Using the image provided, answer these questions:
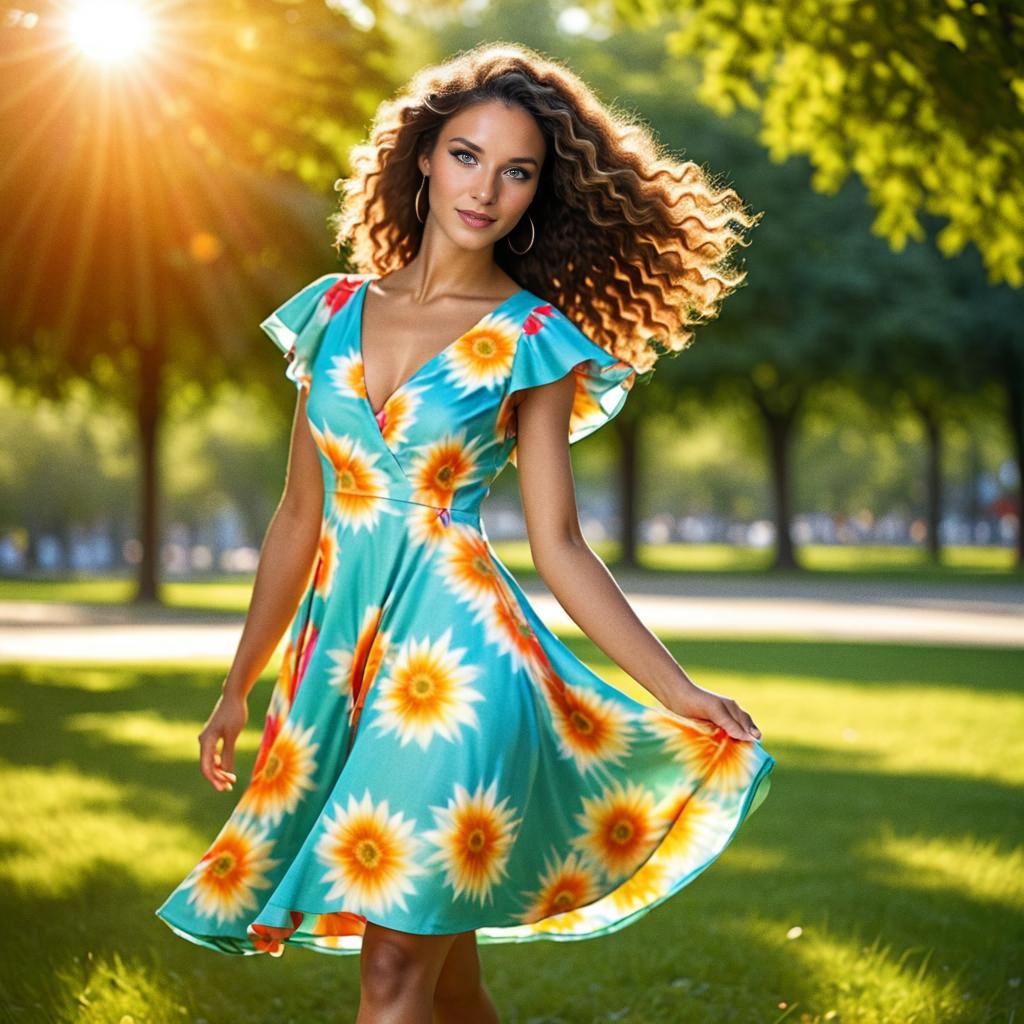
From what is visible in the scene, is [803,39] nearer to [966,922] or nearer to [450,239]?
[966,922]

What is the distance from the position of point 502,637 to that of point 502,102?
1058 millimetres

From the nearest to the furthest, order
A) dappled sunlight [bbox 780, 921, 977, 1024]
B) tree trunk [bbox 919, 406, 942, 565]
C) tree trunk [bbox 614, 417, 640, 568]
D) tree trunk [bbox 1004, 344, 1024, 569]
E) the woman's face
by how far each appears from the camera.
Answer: the woman's face → dappled sunlight [bbox 780, 921, 977, 1024] → tree trunk [bbox 1004, 344, 1024, 569] → tree trunk [bbox 614, 417, 640, 568] → tree trunk [bbox 919, 406, 942, 565]

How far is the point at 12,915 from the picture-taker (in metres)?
5.57

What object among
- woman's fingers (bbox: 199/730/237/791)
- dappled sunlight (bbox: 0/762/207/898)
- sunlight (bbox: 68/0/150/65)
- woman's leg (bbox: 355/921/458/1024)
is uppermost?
sunlight (bbox: 68/0/150/65)

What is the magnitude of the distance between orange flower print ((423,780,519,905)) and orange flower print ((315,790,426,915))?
0.16 ft

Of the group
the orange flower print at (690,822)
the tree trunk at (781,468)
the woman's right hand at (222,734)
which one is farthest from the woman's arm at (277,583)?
the tree trunk at (781,468)

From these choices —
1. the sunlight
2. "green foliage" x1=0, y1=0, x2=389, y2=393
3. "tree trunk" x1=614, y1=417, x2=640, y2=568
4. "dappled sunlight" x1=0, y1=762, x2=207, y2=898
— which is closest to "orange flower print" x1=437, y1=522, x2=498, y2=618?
"dappled sunlight" x1=0, y1=762, x2=207, y2=898

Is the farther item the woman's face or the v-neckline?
the woman's face

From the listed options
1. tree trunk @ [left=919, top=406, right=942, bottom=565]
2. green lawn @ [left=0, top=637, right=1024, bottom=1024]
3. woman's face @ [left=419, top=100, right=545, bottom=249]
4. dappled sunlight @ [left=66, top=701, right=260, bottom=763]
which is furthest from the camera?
tree trunk @ [left=919, top=406, right=942, bottom=565]

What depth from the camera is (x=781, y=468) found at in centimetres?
3578

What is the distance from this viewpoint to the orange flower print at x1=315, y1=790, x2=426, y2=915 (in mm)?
2793

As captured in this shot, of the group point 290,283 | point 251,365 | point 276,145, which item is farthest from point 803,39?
point 251,365

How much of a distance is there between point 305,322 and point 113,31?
890 centimetres

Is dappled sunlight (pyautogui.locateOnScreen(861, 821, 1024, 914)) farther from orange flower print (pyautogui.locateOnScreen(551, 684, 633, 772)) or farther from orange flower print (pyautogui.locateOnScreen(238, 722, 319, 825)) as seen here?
orange flower print (pyautogui.locateOnScreen(238, 722, 319, 825))
